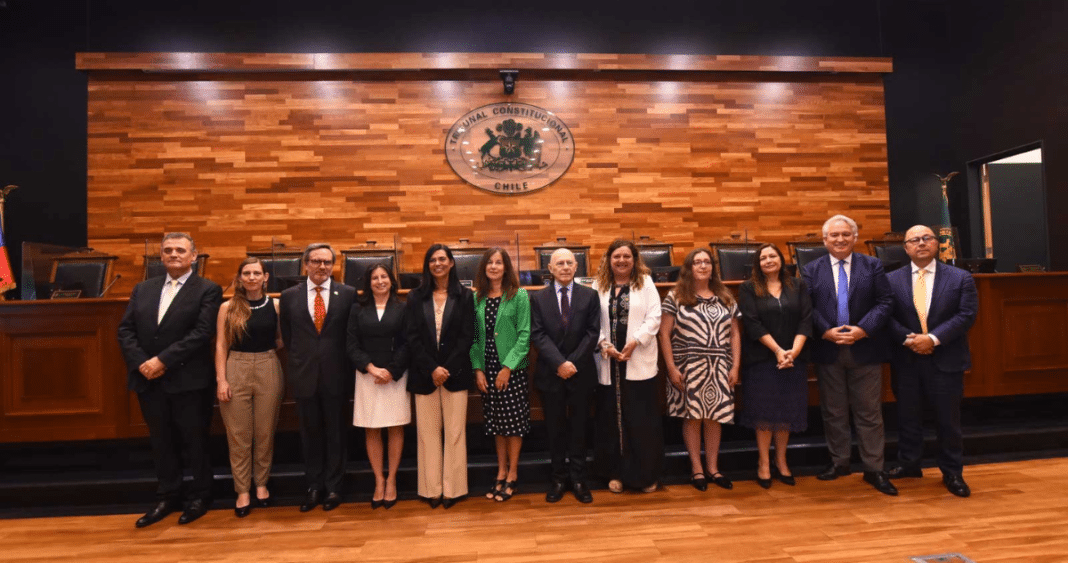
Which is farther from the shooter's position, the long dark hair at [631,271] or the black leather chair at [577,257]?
the black leather chair at [577,257]

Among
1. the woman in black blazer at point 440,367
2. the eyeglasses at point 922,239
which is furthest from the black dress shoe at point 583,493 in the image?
the eyeglasses at point 922,239

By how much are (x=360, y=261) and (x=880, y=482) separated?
4.40m

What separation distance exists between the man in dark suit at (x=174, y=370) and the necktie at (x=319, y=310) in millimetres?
525

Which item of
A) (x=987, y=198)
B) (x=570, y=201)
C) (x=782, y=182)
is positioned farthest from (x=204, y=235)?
(x=987, y=198)

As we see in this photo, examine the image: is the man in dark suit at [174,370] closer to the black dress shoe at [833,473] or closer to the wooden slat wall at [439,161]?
the wooden slat wall at [439,161]

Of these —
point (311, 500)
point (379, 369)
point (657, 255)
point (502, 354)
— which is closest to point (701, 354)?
point (502, 354)

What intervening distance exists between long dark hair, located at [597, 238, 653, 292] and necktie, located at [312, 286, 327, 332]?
149 centimetres

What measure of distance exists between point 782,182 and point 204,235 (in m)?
6.53

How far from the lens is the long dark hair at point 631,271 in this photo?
297cm

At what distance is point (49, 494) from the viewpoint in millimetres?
3027

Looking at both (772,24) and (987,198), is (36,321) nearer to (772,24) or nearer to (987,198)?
(772,24)

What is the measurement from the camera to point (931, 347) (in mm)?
2916

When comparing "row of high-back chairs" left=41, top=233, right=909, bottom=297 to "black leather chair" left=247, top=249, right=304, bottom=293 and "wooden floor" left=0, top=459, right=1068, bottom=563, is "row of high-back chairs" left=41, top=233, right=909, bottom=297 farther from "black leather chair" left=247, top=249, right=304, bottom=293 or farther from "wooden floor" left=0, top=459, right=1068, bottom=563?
"wooden floor" left=0, top=459, right=1068, bottom=563

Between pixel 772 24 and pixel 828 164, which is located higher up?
pixel 772 24
